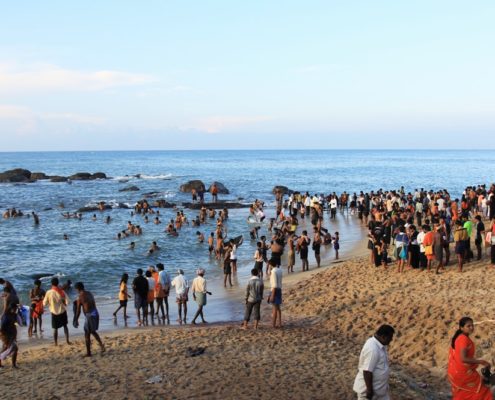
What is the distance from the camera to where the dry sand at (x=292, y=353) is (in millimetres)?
8656

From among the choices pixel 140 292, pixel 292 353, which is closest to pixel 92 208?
pixel 140 292

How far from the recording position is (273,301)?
1209 centimetres

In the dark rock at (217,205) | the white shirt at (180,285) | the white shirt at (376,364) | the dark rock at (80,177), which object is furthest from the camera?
the dark rock at (80,177)

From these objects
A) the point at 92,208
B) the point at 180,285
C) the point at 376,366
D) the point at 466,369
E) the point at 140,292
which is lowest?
the point at 92,208

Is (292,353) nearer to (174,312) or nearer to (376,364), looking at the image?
(376,364)

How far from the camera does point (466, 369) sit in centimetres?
637

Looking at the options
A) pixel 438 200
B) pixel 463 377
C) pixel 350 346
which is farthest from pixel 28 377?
pixel 438 200

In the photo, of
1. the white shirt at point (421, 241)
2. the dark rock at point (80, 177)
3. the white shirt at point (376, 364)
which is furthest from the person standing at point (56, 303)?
the dark rock at point (80, 177)

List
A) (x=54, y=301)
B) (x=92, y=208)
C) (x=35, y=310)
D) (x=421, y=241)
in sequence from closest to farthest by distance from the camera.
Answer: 1. (x=54, y=301)
2. (x=35, y=310)
3. (x=421, y=241)
4. (x=92, y=208)

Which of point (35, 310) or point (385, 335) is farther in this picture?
point (35, 310)

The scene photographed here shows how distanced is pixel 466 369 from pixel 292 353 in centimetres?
454

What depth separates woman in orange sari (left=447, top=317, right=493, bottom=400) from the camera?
6.31 m

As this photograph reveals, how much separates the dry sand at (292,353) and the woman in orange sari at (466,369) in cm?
181

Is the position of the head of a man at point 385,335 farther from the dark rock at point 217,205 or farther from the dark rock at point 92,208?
the dark rock at point 92,208
